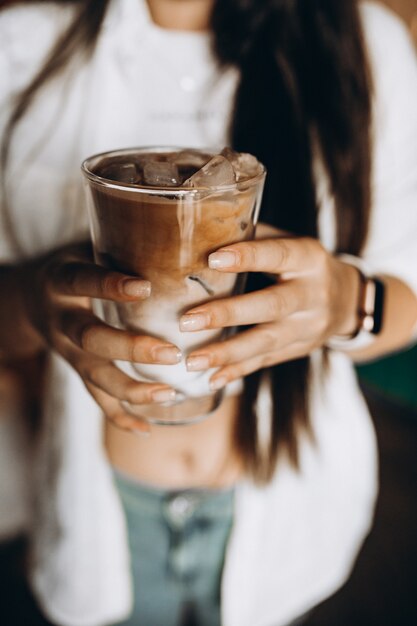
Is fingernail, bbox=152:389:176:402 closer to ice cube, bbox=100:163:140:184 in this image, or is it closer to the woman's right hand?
the woman's right hand

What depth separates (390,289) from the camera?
0.81 m

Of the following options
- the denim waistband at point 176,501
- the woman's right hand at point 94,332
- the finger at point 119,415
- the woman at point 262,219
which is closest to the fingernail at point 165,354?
the woman's right hand at point 94,332

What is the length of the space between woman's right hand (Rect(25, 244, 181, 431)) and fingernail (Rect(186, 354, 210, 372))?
0.01 m

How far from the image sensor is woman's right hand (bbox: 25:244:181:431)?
0.49 metres

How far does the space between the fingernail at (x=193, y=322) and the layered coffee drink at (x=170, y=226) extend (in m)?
0.04

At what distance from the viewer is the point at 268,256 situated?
1.61ft

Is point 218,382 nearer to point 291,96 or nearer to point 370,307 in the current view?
point 370,307

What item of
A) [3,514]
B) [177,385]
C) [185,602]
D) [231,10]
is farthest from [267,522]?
[3,514]

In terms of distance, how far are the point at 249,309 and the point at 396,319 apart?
17.0 inches

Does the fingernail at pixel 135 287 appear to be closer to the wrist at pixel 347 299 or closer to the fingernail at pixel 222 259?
the fingernail at pixel 222 259

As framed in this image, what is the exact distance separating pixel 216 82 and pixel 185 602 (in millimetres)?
1037

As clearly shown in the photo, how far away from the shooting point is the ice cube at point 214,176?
46cm

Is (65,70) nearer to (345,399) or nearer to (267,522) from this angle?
(345,399)

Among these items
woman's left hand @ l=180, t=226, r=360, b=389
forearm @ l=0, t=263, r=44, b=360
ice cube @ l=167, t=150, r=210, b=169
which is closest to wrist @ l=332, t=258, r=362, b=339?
woman's left hand @ l=180, t=226, r=360, b=389
